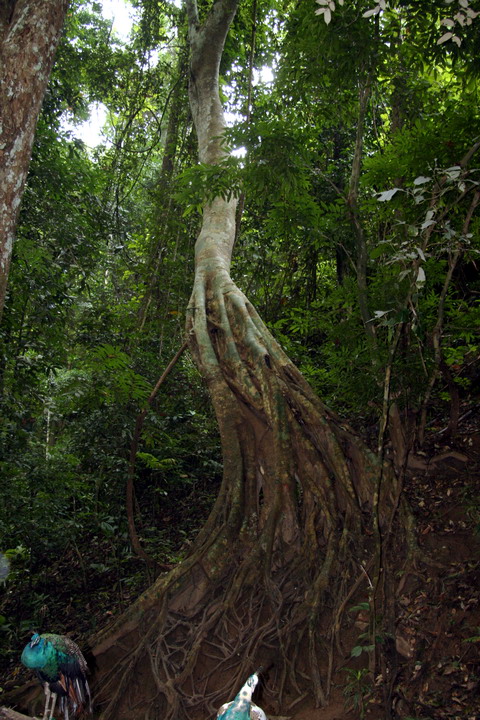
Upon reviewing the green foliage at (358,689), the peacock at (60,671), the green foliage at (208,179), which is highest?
the green foliage at (208,179)

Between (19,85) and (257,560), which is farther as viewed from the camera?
(257,560)

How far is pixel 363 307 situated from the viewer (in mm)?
3867

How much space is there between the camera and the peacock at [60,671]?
3084 mm

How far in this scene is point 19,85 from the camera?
286 centimetres

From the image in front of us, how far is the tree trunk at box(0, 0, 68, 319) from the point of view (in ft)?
8.89

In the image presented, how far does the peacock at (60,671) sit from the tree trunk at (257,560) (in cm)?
23

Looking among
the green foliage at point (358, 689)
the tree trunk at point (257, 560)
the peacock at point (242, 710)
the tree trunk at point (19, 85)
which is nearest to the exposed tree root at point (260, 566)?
the tree trunk at point (257, 560)

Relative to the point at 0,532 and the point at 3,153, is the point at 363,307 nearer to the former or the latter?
the point at 3,153

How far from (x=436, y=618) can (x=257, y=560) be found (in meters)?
1.21

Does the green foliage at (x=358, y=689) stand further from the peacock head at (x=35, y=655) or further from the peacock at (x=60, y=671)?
the peacock head at (x=35, y=655)

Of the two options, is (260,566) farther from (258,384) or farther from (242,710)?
(242,710)

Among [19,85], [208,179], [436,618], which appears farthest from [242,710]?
[208,179]

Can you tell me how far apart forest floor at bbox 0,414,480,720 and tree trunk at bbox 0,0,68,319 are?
273cm

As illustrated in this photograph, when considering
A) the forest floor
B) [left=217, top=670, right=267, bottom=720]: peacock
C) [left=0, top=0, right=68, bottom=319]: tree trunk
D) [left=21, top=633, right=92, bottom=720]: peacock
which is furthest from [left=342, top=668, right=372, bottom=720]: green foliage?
[left=0, top=0, right=68, bottom=319]: tree trunk
